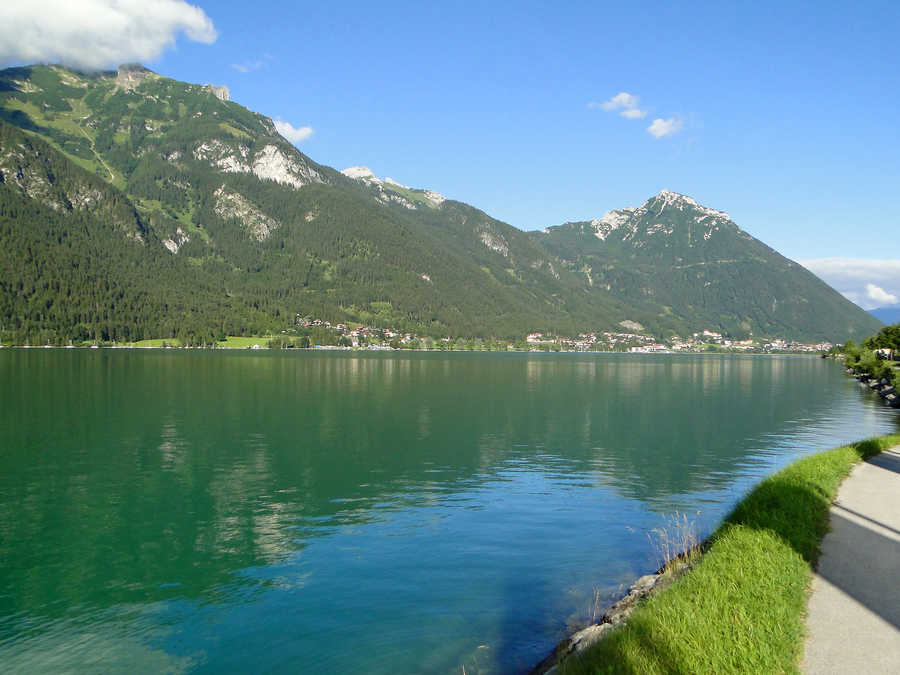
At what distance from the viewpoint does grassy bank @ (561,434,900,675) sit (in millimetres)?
8797

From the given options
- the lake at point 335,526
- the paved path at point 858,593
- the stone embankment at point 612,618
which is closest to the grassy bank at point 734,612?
the paved path at point 858,593

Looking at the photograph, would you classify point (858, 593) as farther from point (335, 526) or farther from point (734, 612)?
point (335, 526)

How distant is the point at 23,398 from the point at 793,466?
68.8 meters

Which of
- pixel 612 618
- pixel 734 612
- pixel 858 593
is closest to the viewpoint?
pixel 734 612

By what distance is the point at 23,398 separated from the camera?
205 feet

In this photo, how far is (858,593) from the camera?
37.8 feet

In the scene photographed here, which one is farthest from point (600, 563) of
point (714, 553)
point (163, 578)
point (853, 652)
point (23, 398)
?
point (23, 398)

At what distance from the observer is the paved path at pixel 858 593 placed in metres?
9.00

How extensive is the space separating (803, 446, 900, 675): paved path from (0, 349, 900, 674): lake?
218 inches

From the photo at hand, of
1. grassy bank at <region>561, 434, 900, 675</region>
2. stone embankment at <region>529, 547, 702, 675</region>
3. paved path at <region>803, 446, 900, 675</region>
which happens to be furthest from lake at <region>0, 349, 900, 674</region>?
paved path at <region>803, 446, 900, 675</region>

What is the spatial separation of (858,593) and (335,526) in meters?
Answer: 16.8

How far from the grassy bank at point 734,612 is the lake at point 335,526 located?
383 centimetres

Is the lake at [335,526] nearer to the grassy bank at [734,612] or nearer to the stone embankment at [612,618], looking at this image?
the stone embankment at [612,618]

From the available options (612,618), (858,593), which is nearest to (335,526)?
(612,618)
